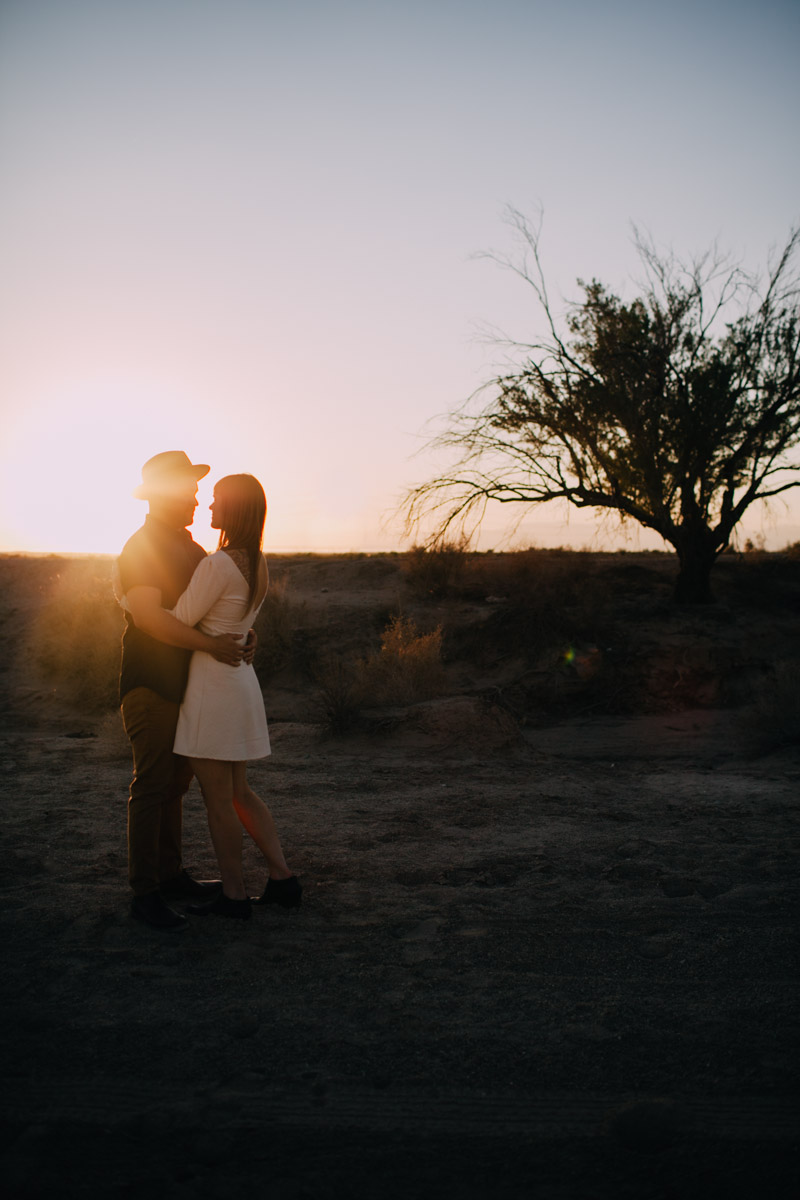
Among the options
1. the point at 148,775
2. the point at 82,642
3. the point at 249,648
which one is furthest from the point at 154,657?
the point at 82,642

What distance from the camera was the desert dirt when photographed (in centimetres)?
215

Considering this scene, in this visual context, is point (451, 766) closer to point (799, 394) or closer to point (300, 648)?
point (300, 648)

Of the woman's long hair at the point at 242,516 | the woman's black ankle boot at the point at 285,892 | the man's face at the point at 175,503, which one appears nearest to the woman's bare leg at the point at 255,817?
the woman's black ankle boot at the point at 285,892

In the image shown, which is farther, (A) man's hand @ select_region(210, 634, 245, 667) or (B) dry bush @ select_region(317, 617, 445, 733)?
(B) dry bush @ select_region(317, 617, 445, 733)

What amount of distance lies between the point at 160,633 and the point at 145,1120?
6.06 ft

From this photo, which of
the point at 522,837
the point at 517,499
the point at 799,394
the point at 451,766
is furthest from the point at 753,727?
the point at 799,394

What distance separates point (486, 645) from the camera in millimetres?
13203

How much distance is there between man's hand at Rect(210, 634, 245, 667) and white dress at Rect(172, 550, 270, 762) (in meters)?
0.05

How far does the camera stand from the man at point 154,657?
353cm

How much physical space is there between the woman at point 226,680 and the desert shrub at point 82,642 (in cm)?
801

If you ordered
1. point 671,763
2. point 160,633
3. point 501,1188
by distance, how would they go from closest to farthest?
point 501,1188 → point 160,633 → point 671,763

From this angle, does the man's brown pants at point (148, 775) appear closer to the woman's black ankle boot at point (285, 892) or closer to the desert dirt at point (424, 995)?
the desert dirt at point (424, 995)

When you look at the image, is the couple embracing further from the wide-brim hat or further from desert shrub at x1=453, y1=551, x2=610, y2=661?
desert shrub at x1=453, y1=551, x2=610, y2=661

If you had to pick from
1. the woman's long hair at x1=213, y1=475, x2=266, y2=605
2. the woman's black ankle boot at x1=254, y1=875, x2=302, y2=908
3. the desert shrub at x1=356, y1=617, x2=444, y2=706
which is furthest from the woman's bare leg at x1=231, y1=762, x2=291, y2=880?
the desert shrub at x1=356, y1=617, x2=444, y2=706
